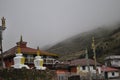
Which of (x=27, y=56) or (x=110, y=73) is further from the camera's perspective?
(x=110, y=73)

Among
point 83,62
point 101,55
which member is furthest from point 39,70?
point 101,55

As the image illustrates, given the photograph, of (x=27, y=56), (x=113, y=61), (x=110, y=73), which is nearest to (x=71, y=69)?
(x=110, y=73)

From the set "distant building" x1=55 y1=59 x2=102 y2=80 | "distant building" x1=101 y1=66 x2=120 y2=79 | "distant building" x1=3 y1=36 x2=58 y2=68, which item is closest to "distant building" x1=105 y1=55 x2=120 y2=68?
"distant building" x1=101 y1=66 x2=120 y2=79

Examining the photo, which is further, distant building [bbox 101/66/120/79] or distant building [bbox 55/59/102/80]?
distant building [bbox 101/66/120/79]

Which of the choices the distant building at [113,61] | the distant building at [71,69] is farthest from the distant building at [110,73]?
the distant building at [113,61]

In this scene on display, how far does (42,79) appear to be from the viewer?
24594 mm

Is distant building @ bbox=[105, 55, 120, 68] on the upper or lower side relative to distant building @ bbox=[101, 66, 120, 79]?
upper

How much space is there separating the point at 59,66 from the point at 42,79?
110 ft

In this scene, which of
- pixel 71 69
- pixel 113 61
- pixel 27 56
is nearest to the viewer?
pixel 27 56

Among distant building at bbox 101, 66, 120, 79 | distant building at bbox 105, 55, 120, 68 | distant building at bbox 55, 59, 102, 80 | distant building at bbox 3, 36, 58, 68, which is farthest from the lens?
distant building at bbox 105, 55, 120, 68

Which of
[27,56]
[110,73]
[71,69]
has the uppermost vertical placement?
[27,56]

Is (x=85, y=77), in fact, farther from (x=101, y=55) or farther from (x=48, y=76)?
(x=101, y=55)

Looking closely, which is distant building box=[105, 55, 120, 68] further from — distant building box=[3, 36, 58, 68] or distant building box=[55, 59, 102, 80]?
distant building box=[3, 36, 58, 68]

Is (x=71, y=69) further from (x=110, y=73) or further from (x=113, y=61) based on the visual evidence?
(x=113, y=61)
